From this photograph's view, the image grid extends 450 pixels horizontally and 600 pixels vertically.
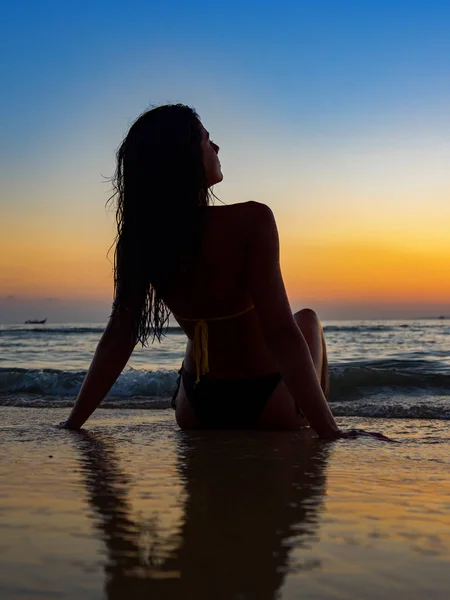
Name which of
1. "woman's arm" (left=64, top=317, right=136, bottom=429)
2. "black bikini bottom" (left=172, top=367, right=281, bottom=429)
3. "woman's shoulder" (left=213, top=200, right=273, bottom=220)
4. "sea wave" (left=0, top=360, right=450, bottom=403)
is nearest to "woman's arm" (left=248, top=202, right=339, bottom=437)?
"woman's shoulder" (left=213, top=200, right=273, bottom=220)

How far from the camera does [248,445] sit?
2.52 metres

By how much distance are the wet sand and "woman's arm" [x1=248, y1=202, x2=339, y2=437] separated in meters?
0.14

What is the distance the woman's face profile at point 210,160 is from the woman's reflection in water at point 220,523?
1118 mm

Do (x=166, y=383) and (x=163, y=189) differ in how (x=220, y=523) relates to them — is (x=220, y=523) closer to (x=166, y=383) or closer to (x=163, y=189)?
(x=163, y=189)

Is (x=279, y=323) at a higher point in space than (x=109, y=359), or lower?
higher

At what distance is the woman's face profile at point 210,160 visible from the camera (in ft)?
8.74

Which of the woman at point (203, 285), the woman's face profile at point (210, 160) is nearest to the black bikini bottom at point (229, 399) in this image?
the woman at point (203, 285)

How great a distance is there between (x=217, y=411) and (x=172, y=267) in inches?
29.7

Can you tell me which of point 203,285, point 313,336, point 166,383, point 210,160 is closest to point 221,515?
point 203,285

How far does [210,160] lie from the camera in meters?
2.69

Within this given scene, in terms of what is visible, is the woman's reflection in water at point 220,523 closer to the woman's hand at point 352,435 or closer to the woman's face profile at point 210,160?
the woman's hand at point 352,435

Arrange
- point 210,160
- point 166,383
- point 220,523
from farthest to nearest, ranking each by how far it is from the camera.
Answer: point 166,383 → point 210,160 → point 220,523

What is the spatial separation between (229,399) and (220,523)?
5.16 ft

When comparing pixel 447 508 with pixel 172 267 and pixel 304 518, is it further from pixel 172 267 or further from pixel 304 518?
pixel 172 267
